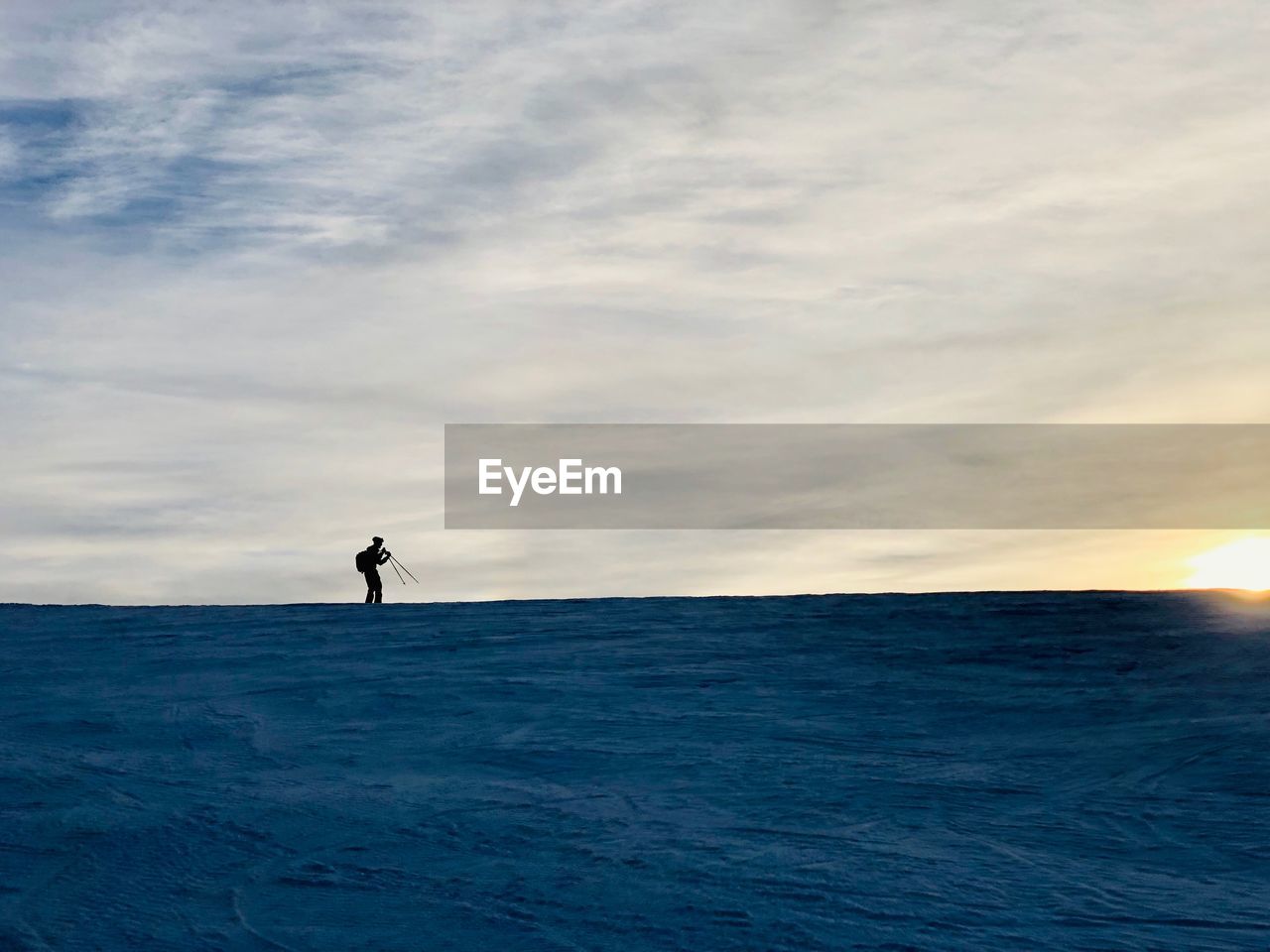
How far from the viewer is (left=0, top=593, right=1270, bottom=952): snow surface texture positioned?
5.00 meters

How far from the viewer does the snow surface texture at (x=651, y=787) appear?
5000mm

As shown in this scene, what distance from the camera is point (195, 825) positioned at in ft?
20.0

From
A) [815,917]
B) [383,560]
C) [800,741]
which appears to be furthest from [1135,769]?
[383,560]

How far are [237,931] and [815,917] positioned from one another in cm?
218

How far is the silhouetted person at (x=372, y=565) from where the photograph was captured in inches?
693

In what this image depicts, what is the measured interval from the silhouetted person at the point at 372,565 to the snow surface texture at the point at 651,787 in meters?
5.29

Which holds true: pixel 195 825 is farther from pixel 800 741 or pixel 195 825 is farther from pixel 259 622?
pixel 259 622

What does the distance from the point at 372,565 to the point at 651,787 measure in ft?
37.4

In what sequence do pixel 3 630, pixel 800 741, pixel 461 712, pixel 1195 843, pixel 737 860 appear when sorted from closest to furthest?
pixel 737 860 < pixel 1195 843 < pixel 800 741 < pixel 461 712 < pixel 3 630

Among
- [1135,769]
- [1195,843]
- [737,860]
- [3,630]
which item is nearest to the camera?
[737,860]

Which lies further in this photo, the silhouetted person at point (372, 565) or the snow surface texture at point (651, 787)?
the silhouetted person at point (372, 565)

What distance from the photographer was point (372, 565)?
17656 mm

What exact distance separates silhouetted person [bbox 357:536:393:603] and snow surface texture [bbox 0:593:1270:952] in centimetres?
529

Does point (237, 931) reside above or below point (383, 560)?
below
